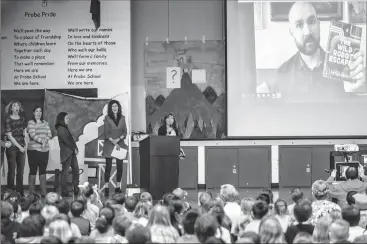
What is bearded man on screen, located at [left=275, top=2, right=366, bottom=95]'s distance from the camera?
11.6 meters

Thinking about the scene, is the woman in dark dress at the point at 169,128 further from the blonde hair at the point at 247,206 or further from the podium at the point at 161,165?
the blonde hair at the point at 247,206

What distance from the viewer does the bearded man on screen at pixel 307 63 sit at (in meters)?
11.6

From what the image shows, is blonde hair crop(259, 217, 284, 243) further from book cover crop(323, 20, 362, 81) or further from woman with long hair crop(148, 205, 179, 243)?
book cover crop(323, 20, 362, 81)

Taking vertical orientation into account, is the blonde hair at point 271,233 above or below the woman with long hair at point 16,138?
below

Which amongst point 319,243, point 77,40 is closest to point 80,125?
point 77,40

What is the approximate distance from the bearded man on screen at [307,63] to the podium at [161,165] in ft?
14.3

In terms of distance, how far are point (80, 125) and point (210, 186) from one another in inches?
104

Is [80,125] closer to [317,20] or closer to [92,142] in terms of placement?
[92,142]

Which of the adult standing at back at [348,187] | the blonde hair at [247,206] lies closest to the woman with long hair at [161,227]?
the blonde hair at [247,206]

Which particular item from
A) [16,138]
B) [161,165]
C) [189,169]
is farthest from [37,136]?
[189,169]

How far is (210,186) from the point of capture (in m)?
11.6

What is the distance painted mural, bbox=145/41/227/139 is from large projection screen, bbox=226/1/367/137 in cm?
27

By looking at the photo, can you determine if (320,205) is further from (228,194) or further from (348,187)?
(348,187)

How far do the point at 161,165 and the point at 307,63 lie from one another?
16.2ft
